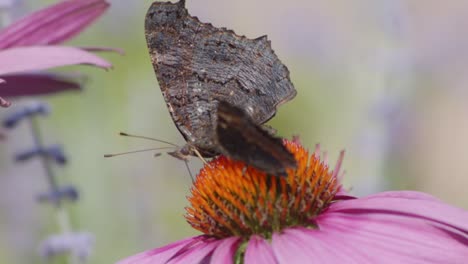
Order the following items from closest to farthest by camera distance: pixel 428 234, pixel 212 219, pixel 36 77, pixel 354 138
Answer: pixel 428 234 < pixel 212 219 < pixel 36 77 < pixel 354 138

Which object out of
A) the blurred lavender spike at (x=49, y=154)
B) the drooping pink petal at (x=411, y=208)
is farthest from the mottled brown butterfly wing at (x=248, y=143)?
the blurred lavender spike at (x=49, y=154)

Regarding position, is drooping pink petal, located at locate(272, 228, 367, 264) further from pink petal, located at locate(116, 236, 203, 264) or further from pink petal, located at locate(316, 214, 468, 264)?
pink petal, located at locate(116, 236, 203, 264)

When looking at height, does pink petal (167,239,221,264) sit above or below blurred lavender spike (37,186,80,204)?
below

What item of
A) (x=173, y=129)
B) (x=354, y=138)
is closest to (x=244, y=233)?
(x=354, y=138)

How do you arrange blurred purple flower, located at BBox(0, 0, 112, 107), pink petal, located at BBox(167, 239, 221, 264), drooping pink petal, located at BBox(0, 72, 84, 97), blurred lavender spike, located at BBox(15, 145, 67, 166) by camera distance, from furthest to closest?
1. blurred lavender spike, located at BBox(15, 145, 67, 166)
2. drooping pink petal, located at BBox(0, 72, 84, 97)
3. blurred purple flower, located at BBox(0, 0, 112, 107)
4. pink petal, located at BBox(167, 239, 221, 264)

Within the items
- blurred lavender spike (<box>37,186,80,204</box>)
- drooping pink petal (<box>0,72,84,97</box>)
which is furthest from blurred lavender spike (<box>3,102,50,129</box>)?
drooping pink petal (<box>0,72,84,97</box>)

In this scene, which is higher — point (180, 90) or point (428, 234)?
point (180, 90)

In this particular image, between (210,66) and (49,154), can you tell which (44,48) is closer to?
(210,66)

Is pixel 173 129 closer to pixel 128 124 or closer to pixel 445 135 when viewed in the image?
pixel 128 124
